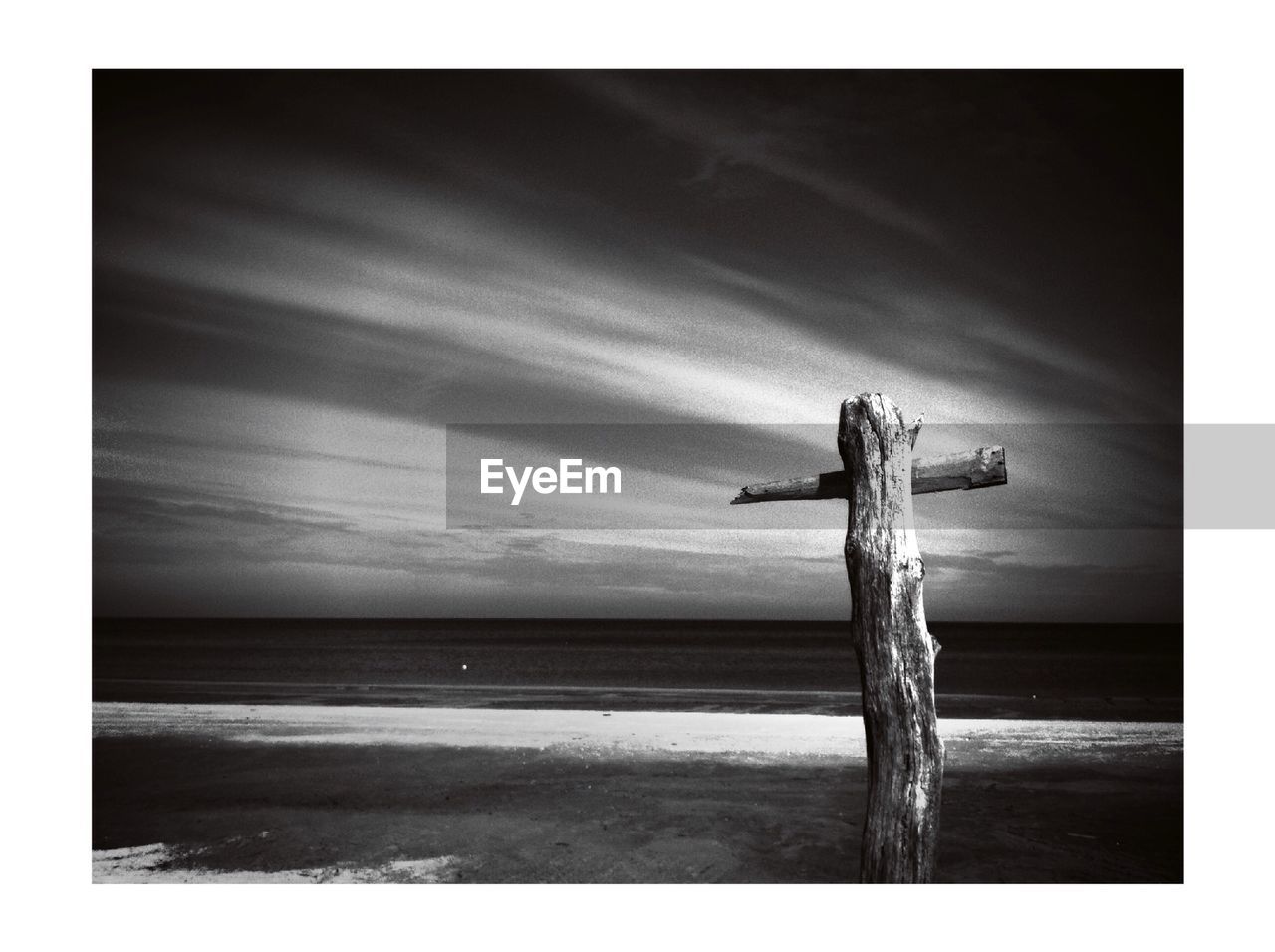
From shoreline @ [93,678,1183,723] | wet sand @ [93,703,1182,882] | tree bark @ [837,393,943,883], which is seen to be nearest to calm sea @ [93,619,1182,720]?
shoreline @ [93,678,1183,723]

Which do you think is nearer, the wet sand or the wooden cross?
the wooden cross

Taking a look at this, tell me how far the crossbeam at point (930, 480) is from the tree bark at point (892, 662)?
0.09 m

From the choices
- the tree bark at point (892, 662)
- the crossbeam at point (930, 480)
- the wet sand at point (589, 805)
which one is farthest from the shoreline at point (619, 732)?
the crossbeam at point (930, 480)

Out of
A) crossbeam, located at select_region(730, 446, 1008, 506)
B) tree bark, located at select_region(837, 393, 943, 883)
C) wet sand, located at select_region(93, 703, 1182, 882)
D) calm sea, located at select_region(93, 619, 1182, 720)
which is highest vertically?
crossbeam, located at select_region(730, 446, 1008, 506)

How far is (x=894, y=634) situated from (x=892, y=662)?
0.36ft

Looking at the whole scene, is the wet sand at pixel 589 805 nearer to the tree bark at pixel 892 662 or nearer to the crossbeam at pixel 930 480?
the tree bark at pixel 892 662

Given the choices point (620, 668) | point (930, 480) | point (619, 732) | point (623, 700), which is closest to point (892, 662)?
point (930, 480)

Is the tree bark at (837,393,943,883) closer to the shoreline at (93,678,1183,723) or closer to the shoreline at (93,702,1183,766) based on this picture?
the shoreline at (93,702,1183,766)

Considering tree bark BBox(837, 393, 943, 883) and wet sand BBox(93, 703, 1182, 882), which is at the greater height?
tree bark BBox(837, 393, 943, 883)

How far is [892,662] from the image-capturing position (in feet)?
10.9

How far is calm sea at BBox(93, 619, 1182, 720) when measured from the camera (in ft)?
51.8

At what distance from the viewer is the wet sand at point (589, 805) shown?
16.6ft

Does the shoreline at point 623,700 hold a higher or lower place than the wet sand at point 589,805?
lower

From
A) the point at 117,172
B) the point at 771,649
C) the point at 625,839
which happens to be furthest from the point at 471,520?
Answer: the point at 771,649
